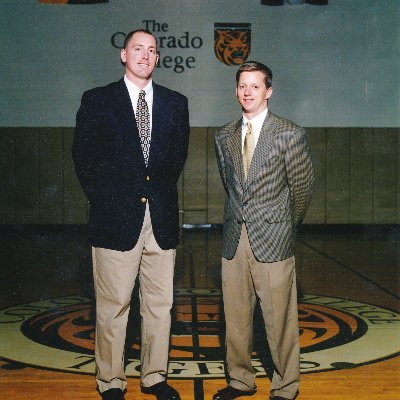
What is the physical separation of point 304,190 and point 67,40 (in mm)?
8012

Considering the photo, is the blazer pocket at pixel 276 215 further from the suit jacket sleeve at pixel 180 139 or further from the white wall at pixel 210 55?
the white wall at pixel 210 55

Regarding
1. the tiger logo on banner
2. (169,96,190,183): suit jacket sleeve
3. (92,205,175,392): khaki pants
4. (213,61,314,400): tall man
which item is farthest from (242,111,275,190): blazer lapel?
the tiger logo on banner

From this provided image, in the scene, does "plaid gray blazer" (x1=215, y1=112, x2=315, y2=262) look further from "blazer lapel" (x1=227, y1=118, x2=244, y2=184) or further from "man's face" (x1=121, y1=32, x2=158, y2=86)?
"man's face" (x1=121, y1=32, x2=158, y2=86)

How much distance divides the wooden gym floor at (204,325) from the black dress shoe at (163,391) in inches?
1.6

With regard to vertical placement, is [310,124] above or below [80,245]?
above

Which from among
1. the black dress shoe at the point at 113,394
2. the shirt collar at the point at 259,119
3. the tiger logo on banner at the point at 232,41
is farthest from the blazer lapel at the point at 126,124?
the tiger logo on banner at the point at 232,41

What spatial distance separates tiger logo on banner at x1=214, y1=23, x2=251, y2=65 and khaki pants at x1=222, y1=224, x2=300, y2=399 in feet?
25.3

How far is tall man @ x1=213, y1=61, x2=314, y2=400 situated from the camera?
259 cm

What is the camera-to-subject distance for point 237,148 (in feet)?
8.87

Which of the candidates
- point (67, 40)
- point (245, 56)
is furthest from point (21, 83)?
point (245, 56)

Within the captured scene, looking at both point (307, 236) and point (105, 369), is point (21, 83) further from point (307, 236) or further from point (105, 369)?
point (105, 369)

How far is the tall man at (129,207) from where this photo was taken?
2662 millimetres

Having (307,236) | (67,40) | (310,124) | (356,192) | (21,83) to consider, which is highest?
(67,40)

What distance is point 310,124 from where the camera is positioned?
1012 centimetres
